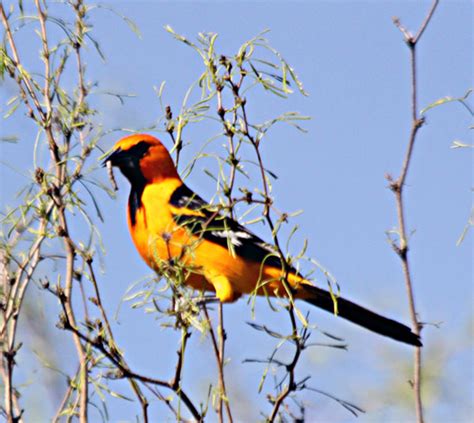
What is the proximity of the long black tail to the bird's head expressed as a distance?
0.79 metres

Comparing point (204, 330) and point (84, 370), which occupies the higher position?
point (204, 330)

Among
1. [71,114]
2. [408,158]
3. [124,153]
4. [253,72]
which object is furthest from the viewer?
[124,153]

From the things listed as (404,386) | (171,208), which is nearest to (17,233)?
(171,208)

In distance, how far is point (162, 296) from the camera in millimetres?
2340

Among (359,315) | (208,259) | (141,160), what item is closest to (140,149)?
(141,160)

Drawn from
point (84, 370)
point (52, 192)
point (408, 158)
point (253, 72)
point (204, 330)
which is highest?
point (253, 72)

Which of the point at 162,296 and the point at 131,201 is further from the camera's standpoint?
the point at 131,201

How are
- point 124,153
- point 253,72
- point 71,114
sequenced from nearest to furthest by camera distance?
point 253,72, point 71,114, point 124,153

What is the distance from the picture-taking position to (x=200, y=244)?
3408mm

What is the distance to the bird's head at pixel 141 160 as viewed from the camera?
12.7 feet

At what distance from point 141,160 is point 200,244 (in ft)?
2.18

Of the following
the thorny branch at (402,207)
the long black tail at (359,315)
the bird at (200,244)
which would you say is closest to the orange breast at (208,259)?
the bird at (200,244)

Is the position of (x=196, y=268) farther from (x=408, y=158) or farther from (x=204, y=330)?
(x=408, y=158)

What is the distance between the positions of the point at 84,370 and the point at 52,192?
452mm
